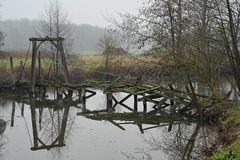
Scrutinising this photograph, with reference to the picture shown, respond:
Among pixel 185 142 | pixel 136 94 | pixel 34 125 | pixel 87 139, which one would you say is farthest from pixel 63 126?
pixel 185 142

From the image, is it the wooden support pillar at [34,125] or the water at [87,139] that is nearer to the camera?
the water at [87,139]

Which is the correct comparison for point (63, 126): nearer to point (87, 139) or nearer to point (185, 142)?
point (87, 139)

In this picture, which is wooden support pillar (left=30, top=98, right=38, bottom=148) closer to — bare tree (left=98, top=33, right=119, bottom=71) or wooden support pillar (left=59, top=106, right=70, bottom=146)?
wooden support pillar (left=59, top=106, right=70, bottom=146)

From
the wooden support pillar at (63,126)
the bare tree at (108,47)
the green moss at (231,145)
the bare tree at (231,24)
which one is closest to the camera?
the green moss at (231,145)

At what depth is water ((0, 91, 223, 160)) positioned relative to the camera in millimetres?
12742

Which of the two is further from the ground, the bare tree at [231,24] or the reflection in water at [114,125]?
the bare tree at [231,24]

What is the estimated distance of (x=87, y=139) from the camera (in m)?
15.1

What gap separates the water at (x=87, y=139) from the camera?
12742mm

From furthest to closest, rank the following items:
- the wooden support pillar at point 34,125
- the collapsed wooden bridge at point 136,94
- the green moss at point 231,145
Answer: the collapsed wooden bridge at point 136,94 < the wooden support pillar at point 34,125 < the green moss at point 231,145

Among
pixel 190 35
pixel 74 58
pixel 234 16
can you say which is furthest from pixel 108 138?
pixel 74 58

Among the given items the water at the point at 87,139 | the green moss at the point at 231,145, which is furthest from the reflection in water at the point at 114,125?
the green moss at the point at 231,145

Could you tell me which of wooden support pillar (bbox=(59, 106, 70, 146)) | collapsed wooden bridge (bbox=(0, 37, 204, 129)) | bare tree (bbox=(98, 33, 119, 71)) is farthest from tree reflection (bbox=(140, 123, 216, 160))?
bare tree (bbox=(98, 33, 119, 71))

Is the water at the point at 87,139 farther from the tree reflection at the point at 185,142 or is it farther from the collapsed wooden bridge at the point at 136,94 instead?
the collapsed wooden bridge at the point at 136,94

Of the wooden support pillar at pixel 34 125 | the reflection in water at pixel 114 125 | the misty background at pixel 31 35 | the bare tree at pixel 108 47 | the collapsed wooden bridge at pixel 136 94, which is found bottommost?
the wooden support pillar at pixel 34 125
